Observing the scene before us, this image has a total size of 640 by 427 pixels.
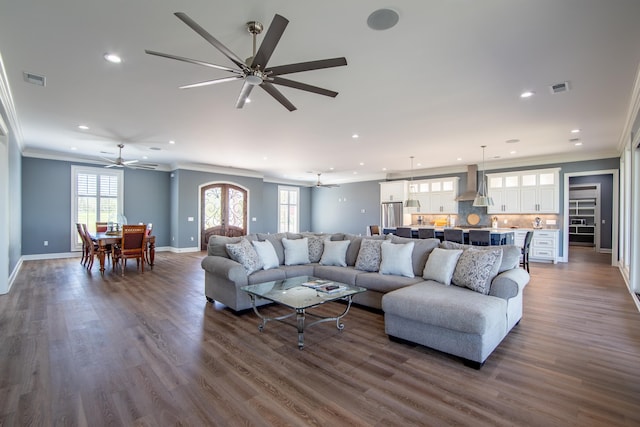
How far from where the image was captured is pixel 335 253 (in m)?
4.59

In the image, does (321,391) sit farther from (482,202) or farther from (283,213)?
(283,213)

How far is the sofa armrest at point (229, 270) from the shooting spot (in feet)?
12.1

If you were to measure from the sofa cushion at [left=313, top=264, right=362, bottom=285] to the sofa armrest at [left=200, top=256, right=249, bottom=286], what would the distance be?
1.09 metres

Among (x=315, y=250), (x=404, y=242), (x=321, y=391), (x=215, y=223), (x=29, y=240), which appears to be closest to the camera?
(x=321, y=391)

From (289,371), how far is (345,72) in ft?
10.0

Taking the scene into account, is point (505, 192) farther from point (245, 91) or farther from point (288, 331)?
point (245, 91)

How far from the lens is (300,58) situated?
10.2ft

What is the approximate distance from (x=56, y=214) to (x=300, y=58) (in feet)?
29.1

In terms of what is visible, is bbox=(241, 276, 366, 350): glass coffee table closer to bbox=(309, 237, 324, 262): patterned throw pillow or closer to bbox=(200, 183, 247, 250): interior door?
bbox=(309, 237, 324, 262): patterned throw pillow

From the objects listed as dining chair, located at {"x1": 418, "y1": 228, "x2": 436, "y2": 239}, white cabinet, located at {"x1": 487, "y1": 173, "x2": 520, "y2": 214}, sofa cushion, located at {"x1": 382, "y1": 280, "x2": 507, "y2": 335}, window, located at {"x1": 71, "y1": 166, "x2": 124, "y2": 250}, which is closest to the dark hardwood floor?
sofa cushion, located at {"x1": 382, "y1": 280, "x2": 507, "y2": 335}

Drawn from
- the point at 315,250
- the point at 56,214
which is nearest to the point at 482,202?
the point at 315,250

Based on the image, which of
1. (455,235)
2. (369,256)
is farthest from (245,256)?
(455,235)

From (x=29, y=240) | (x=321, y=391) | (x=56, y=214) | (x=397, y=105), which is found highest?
(x=397, y=105)

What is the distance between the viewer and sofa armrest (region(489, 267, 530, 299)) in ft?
9.50
